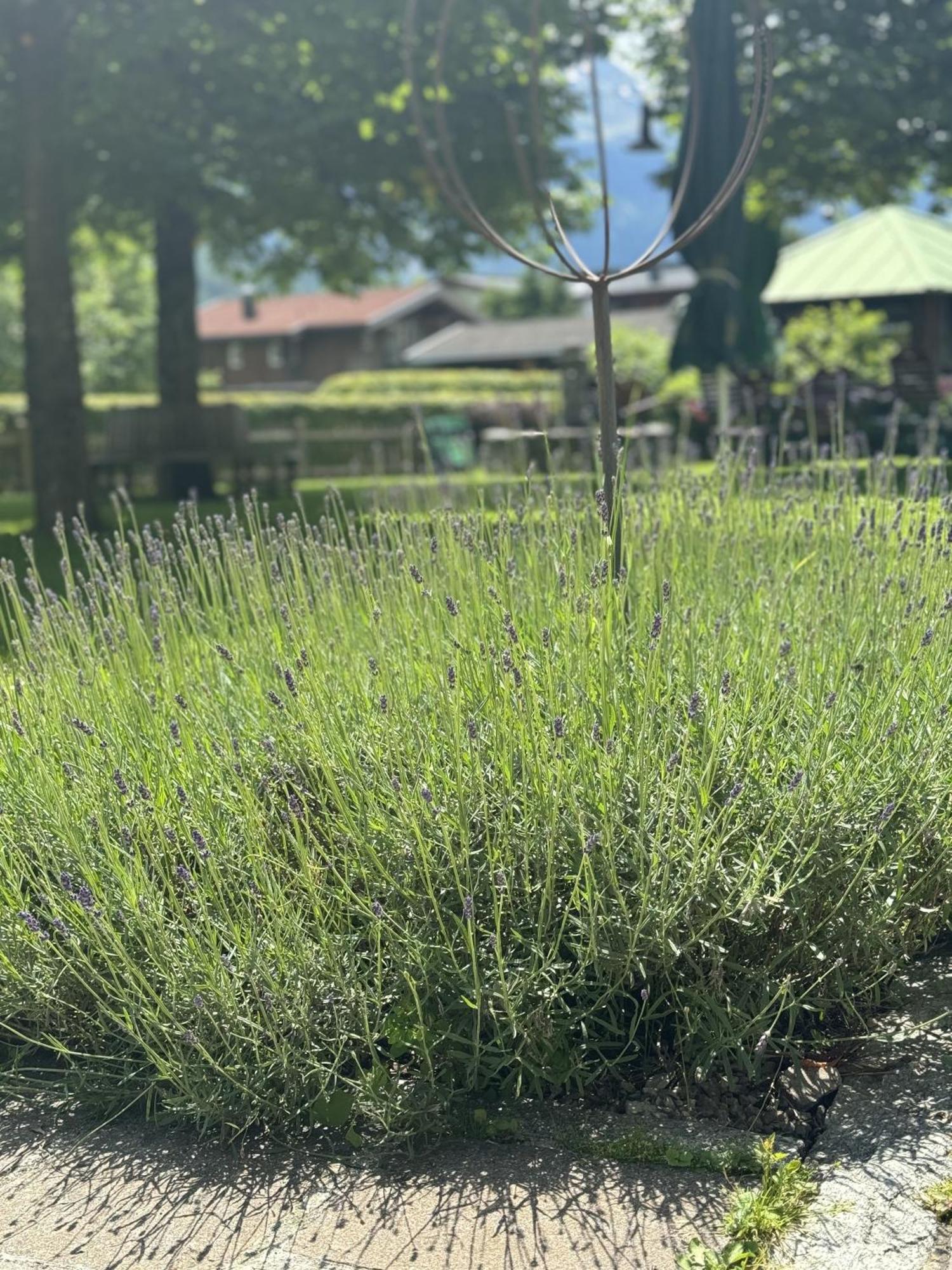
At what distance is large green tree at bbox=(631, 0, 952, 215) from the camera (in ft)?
52.9

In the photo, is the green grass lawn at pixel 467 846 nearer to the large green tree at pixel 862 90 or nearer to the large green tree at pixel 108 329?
the large green tree at pixel 862 90

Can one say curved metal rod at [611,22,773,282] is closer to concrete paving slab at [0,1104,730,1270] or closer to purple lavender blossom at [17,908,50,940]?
purple lavender blossom at [17,908,50,940]

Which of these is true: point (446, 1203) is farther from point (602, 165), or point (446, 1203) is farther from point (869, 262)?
point (869, 262)

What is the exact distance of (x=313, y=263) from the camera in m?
20.3

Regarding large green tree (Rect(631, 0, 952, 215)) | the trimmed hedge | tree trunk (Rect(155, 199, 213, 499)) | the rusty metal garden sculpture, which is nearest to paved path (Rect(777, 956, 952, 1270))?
the rusty metal garden sculpture

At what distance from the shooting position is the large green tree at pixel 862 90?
16125mm

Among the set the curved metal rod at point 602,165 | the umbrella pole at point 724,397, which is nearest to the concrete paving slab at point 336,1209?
the curved metal rod at point 602,165

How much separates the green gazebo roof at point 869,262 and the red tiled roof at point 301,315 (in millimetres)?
38217

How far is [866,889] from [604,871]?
0.62 m

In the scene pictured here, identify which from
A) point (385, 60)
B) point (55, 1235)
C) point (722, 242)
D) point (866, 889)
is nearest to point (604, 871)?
point (866, 889)

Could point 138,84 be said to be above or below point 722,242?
above

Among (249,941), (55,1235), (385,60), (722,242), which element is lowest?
(55,1235)

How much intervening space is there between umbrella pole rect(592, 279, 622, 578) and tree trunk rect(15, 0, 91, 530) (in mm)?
9118

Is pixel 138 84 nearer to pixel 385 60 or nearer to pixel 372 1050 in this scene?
pixel 385 60
